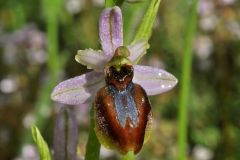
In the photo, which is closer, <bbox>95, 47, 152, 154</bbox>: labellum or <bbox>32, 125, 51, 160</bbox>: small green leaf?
<bbox>95, 47, 152, 154</bbox>: labellum

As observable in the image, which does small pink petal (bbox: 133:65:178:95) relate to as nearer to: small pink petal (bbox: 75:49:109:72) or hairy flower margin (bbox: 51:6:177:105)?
hairy flower margin (bbox: 51:6:177:105)

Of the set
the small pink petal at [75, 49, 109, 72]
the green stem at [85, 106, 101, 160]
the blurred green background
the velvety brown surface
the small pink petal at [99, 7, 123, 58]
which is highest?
the small pink petal at [99, 7, 123, 58]

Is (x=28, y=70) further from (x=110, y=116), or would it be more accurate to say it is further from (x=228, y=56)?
(x=110, y=116)

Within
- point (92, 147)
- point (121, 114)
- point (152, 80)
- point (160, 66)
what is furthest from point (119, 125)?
point (160, 66)

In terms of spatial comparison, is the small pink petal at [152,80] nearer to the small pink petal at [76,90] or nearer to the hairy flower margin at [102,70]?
the hairy flower margin at [102,70]

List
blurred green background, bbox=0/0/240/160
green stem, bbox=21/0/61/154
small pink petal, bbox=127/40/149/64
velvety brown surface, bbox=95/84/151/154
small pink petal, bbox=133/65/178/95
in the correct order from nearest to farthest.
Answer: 1. velvety brown surface, bbox=95/84/151/154
2. small pink petal, bbox=127/40/149/64
3. small pink petal, bbox=133/65/178/95
4. green stem, bbox=21/0/61/154
5. blurred green background, bbox=0/0/240/160

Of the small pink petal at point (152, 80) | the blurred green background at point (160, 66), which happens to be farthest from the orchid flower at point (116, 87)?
the blurred green background at point (160, 66)

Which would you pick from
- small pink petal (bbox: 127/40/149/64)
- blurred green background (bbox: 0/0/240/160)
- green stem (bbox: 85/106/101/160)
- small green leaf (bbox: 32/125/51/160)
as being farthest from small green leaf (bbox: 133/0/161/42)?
blurred green background (bbox: 0/0/240/160)

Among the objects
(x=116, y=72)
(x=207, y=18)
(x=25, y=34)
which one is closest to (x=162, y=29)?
(x=207, y=18)
